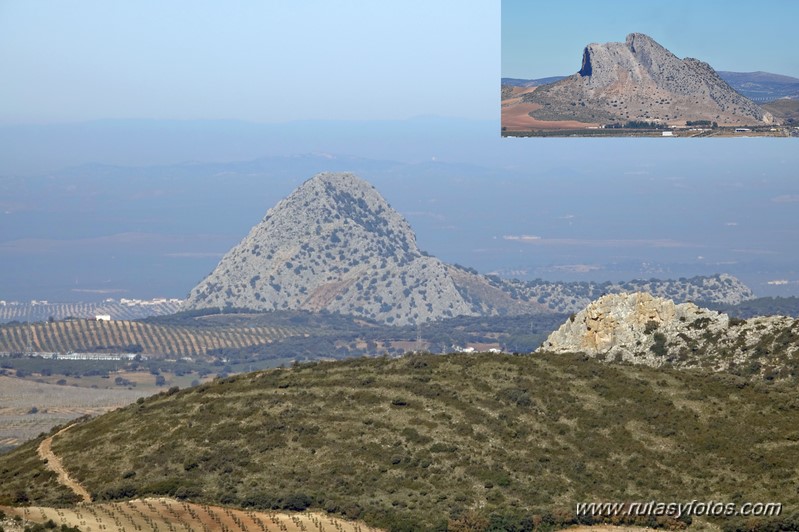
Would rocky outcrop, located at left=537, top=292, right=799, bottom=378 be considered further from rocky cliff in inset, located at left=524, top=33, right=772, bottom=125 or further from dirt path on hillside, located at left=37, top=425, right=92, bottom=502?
dirt path on hillside, located at left=37, top=425, right=92, bottom=502

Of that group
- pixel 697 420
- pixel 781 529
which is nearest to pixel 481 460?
pixel 697 420

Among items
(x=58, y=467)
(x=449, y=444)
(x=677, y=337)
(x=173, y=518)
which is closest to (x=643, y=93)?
(x=677, y=337)

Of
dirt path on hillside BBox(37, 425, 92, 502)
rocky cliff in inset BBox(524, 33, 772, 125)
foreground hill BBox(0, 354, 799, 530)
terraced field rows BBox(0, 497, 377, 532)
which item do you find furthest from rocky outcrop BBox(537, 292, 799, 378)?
terraced field rows BBox(0, 497, 377, 532)

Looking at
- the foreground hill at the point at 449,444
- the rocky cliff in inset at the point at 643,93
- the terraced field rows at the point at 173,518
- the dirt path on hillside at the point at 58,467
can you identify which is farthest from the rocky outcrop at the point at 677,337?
the terraced field rows at the point at 173,518

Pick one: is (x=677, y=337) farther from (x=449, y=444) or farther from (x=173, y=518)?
(x=173, y=518)

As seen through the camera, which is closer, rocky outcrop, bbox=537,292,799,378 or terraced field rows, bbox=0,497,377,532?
terraced field rows, bbox=0,497,377,532

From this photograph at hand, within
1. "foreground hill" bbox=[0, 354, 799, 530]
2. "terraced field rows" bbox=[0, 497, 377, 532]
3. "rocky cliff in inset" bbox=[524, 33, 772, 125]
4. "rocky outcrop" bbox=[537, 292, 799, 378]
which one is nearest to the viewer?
"terraced field rows" bbox=[0, 497, 377, 532]
